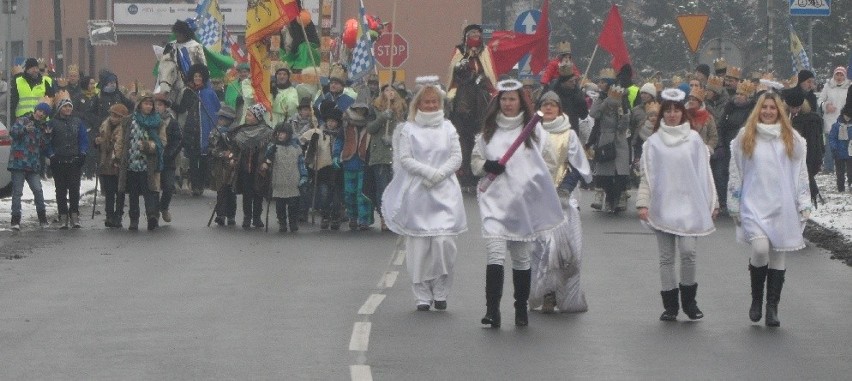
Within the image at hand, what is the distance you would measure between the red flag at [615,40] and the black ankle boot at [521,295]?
15.3 m

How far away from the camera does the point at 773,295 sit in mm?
13430

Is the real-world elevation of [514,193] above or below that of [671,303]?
above

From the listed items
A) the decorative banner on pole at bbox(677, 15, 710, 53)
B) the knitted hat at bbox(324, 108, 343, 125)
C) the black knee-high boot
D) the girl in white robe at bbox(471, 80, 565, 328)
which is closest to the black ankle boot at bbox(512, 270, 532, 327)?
the girl in white robe at bbox(471, 80, 565, 328)

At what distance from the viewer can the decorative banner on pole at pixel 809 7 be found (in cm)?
2748

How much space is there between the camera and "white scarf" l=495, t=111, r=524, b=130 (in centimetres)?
1348

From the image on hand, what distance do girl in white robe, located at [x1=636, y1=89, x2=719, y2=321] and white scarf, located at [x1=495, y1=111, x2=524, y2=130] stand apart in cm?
91

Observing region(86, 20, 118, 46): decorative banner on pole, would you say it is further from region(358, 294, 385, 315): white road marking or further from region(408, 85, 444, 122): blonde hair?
region(408, 85, 444, 122): blonde hair

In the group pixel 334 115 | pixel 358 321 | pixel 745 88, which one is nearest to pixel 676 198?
pixel 358 321

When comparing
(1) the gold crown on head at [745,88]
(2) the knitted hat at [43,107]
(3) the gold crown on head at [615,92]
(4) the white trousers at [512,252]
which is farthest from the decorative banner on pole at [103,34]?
(4) the white trousers at [512,252]

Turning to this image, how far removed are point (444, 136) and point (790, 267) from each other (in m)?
4.55

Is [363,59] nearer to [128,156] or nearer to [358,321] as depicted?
[128,156]

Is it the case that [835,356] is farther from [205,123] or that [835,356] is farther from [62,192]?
[205,123]

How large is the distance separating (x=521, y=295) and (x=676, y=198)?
1.31 meters

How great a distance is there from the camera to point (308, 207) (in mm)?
24594
